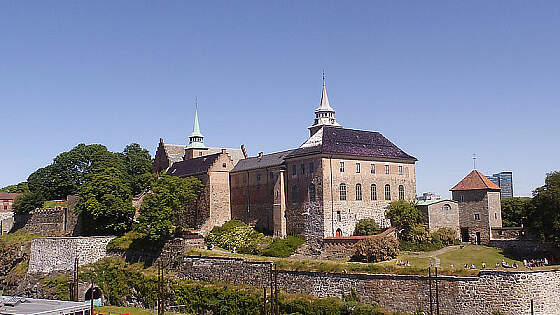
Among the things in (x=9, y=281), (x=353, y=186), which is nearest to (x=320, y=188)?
(x=353, y=186)

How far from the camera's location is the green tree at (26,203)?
72000mm

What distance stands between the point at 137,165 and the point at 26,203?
15.9m

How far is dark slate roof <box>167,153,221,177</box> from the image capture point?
65.9 metres

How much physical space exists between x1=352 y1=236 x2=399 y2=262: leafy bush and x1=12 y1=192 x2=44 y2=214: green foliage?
46.6 meters

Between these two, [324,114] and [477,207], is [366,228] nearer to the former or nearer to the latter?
[477,207]

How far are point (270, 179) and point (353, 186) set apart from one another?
32.8 feet

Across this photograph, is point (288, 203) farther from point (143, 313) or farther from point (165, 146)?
point (165, 146)

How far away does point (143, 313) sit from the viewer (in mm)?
47438

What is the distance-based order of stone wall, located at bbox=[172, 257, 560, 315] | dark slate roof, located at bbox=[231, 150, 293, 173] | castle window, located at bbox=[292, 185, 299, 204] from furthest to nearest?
dark slate roof, located at bbox=[231, 150, 293, 173] → castle window, located at bbox=[292, 185, 299, 204] → stone wall, located at bbox=[172, 257, 560, 315]

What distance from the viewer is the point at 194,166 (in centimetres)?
6906

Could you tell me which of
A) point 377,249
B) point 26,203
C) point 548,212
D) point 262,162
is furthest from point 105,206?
point 548,212

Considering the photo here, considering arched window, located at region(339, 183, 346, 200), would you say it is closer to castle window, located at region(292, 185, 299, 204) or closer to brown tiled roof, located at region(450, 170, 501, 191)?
castle window, located at region(292, 185, 299, 204)

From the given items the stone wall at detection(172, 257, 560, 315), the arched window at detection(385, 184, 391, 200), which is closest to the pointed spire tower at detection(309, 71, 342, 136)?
the arched window at detection(385, 184, 391, 200)

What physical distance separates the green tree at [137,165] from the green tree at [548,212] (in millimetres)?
48589
